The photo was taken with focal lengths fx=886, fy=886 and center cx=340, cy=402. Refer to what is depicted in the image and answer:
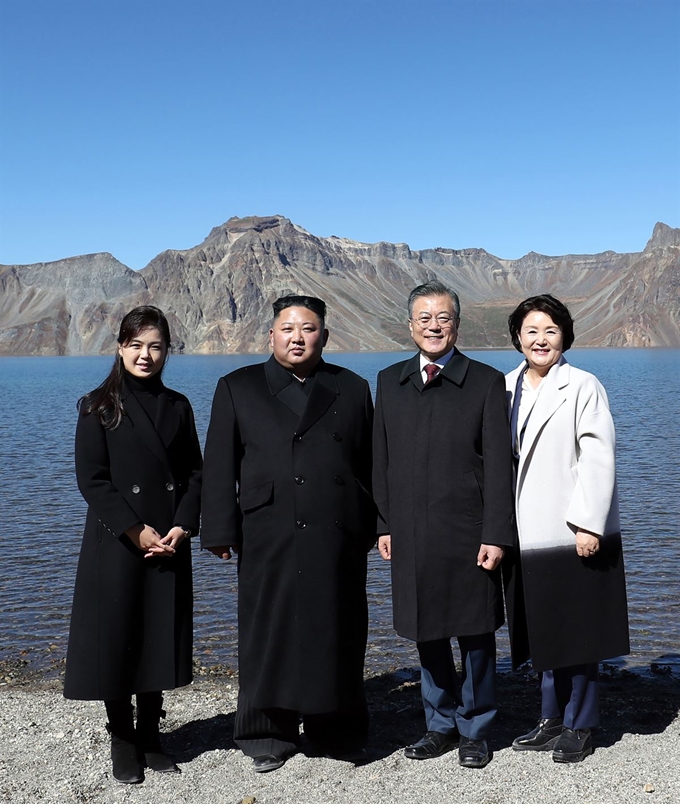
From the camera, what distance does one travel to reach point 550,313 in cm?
512

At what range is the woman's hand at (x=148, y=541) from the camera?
4961 millimetres

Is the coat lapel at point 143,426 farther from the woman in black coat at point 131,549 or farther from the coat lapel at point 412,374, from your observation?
the coat lapel at point 412,374

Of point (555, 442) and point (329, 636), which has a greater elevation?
point (555, 442)

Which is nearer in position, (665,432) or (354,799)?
(354,799)

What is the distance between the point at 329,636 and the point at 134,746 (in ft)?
4.30

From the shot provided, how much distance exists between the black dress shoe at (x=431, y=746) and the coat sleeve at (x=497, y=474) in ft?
4.23

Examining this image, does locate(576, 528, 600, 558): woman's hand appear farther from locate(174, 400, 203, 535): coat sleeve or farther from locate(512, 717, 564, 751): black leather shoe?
locate(174, 400, 203, 535): coat sleeve

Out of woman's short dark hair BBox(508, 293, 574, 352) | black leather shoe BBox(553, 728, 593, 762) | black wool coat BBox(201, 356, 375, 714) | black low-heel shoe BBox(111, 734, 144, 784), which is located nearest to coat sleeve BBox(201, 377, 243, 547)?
black wool coat BBox(201, 356, 375, 714)

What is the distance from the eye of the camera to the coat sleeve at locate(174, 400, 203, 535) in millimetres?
5070

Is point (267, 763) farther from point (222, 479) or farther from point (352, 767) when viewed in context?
point (222, 479)

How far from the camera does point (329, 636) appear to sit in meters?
5.00

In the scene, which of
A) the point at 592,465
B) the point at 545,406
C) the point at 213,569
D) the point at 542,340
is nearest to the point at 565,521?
the point at 592,465

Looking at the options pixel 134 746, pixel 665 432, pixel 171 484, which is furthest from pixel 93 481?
pixel 665 432

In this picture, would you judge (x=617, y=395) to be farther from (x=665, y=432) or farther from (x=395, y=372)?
(x=395, y=372)
